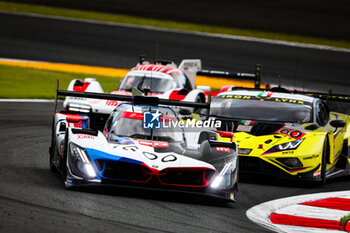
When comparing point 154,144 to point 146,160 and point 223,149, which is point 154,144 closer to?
point 146,160

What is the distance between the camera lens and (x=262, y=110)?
1119 centimetres

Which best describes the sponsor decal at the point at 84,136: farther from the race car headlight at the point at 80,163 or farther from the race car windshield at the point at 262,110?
the race car windshield at the point at 262,110

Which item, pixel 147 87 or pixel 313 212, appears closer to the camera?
pixel 313 212

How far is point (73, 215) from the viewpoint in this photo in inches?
263

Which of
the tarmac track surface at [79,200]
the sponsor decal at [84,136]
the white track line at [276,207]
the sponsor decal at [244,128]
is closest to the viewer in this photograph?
the tarmac track surface at [79,200]

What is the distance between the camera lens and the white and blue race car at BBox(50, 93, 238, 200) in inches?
312

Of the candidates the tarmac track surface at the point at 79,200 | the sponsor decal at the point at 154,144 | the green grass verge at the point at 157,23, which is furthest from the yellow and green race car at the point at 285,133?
the green grass verge at the point at 157,23

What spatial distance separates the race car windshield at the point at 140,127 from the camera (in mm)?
8922

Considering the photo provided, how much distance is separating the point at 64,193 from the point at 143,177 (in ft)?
2.87

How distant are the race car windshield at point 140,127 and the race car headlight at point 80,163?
819 mm

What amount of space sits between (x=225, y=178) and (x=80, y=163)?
1.65 meters

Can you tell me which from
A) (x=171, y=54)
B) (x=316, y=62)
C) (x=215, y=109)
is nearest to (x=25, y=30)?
(x=171, y=54)

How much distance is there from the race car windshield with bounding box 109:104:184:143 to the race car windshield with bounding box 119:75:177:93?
609cm

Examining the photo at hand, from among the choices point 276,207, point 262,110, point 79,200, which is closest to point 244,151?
point 262,110
